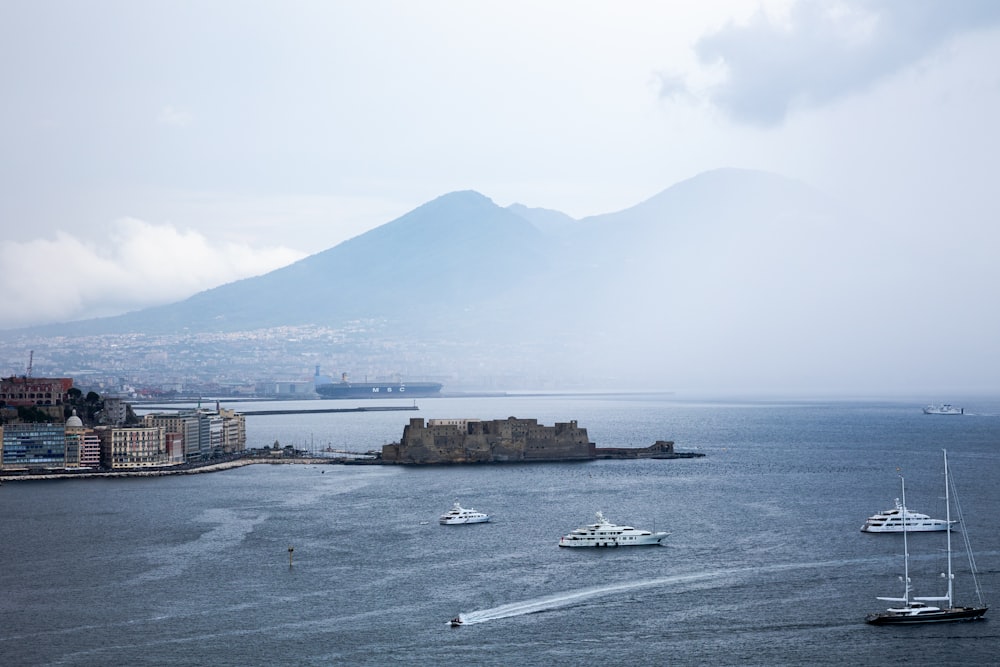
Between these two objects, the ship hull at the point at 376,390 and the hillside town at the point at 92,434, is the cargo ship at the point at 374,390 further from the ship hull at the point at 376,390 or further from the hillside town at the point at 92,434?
the hillside town at the point at 92,434

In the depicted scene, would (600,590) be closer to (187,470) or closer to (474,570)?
(474,570)

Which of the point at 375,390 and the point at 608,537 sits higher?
the point at 375,390

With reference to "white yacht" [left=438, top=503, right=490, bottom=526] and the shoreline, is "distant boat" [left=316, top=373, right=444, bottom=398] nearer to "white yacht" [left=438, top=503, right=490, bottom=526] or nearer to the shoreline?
the shoreline

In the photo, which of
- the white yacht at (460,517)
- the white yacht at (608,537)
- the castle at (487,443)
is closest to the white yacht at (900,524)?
the white yacht at (608,537)

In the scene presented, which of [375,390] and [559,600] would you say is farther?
[375,390]

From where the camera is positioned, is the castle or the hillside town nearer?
the hillside town

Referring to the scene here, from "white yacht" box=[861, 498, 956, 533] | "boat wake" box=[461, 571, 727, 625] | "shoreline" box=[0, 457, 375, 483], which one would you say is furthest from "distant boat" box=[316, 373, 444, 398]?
"boat wake" box=[461, 571, 727, 625]

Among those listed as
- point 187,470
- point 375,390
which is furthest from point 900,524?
point 375,390

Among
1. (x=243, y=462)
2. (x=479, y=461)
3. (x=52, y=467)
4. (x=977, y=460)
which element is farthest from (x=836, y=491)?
(x=52, y=467)
